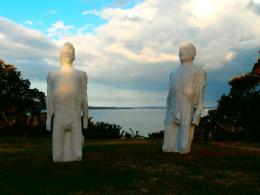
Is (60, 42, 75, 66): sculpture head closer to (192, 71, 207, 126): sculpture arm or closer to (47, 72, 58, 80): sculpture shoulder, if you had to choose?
(47, 72, 58, 80): sculpture shoulder

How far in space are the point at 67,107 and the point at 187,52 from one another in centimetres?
384

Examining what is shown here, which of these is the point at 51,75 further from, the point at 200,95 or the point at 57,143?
the point at 200,95

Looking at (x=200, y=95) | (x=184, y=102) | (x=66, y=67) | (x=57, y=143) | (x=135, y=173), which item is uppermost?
(x=66, y=67)

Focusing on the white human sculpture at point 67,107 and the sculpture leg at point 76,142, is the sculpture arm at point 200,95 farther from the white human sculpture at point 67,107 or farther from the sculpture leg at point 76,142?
the sculpture leg at point 76,142

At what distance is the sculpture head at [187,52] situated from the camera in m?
14.4

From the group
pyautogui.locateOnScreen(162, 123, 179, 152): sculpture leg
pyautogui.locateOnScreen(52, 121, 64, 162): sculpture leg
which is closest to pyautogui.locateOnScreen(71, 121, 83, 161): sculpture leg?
pyautogui.locateOnScreen(52, 121, 64, 162): sculpture leg

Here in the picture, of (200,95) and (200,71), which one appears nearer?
(200,95)

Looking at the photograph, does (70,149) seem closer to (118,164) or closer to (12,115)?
(118,164)

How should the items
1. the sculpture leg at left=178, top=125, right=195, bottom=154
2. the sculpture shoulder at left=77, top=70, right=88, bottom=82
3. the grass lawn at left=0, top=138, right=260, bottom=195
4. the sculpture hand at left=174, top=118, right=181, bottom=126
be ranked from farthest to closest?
the sculpture hand at left=174, top=118, right=181, bottom=126, the sculpture leg at left=178, top=125, right=195, bottom=154, the sculpture shoulder at left=77, top=70, right=88, bottom=82, the grass lawn at left=0, top=138, right=260, bottom=195

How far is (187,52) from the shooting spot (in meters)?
14.4

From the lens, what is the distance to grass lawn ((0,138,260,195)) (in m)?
9.08

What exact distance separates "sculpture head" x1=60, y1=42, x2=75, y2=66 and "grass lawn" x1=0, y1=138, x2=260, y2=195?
8.00 ft

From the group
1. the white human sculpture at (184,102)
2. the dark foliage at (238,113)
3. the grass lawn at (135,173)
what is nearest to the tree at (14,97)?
the dark foliage at (238,113)

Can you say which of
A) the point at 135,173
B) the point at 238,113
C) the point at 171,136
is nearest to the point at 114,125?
the point at 238,113
